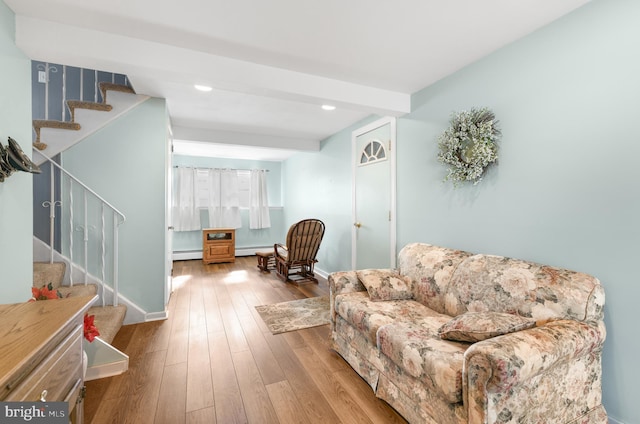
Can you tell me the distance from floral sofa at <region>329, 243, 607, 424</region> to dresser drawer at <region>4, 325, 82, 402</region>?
156 cm

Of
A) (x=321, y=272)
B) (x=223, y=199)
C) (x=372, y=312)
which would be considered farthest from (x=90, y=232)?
(x=223, y=199)

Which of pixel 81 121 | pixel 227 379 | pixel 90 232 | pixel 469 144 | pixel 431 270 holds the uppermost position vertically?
pixel 81 121

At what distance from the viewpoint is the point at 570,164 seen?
171 cm

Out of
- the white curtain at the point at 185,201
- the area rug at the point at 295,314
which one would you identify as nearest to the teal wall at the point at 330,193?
the area rug at the point at 295,314

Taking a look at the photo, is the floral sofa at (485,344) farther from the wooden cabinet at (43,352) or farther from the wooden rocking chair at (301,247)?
the wooden rocking chair at (301,247)

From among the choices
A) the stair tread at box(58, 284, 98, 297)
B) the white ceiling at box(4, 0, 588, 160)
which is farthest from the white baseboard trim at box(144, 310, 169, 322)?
the white ceiling at box(4, 0, 588, 160)

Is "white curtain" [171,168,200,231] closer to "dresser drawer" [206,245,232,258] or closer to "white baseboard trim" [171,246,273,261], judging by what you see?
"white baseboard trim" [171,246,273,261]

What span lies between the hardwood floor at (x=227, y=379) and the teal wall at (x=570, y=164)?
140 cm

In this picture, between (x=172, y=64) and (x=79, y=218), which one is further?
(x=79, y=218)

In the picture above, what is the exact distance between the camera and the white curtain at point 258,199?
684 cm

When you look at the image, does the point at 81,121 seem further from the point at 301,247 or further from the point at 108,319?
the point at 301,247

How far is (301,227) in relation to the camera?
4254mm

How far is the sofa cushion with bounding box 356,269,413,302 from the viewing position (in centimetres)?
226

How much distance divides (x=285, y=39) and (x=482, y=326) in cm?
220
